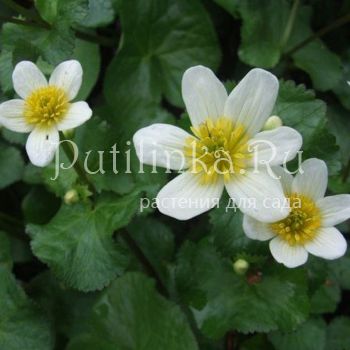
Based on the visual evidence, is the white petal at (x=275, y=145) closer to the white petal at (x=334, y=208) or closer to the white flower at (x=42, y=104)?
the white petal at (x=334, y=208)

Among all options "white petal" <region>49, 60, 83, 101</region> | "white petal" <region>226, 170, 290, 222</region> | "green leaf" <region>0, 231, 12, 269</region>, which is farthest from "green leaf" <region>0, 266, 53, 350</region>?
"white petal" <region>226, 170, 290, 222</region>

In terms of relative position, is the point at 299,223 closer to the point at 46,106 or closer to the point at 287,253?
the point at 287,253

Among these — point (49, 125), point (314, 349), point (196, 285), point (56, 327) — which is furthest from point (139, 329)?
point (49, 125)

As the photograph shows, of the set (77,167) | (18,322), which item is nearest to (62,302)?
(18,322)

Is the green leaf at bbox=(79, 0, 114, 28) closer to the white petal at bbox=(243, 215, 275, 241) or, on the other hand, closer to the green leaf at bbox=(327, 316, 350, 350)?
the white petal at bbox=(243, 215, 275, 241)

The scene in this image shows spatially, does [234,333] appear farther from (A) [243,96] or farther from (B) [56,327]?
(A) [243,96]

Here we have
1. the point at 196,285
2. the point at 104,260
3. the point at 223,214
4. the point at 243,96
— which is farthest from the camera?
the point at 196,285
